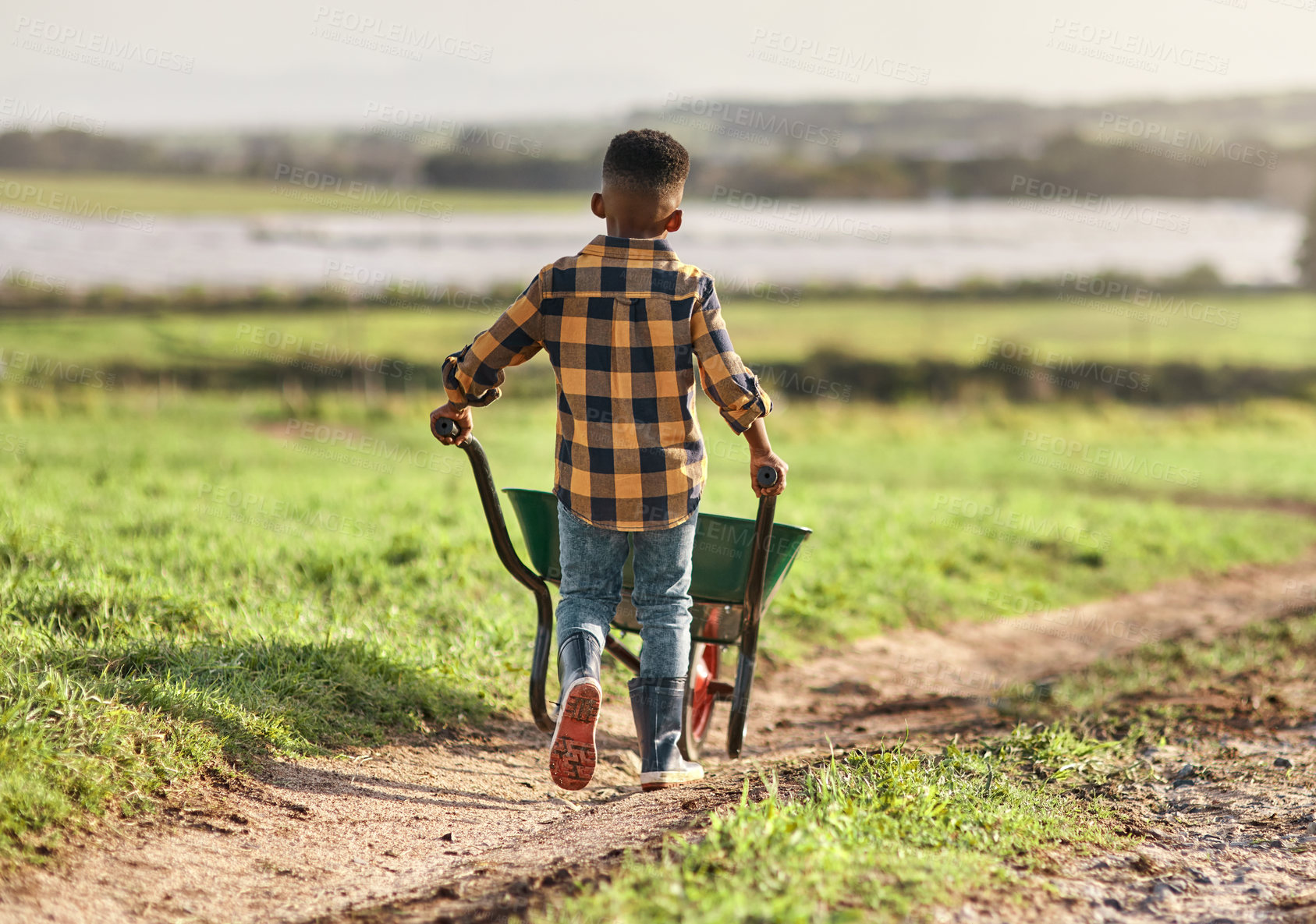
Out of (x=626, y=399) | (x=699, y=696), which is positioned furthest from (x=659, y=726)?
(x=626, y=399)

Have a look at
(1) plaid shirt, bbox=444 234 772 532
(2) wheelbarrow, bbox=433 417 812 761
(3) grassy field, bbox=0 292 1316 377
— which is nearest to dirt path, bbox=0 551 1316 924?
(2) wheelbarrow, bbox=433 417 812 761

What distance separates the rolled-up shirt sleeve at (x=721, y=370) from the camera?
2.80 metres

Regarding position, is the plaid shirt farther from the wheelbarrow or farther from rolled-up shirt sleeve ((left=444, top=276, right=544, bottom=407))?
the wheelbarrow

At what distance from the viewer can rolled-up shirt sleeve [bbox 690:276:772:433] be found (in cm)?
280

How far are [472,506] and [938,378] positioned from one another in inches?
847

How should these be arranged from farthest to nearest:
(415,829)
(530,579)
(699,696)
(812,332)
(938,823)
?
(812,332) → (699,696) → (530,579) → (415,829) → (938,823)

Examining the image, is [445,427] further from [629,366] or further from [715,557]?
[715,557]

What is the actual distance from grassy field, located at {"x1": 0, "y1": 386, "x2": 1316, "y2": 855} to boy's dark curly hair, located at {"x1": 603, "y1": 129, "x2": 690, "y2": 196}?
Answer: 6.53 feet

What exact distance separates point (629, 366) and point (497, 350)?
40 cm

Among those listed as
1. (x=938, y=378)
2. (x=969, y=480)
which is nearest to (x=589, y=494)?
(x=969, y=480)

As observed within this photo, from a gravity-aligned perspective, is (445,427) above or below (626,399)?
below

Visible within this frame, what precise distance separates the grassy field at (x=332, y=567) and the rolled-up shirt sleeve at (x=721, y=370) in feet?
5.54

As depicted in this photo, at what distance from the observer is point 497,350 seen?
2.94 m

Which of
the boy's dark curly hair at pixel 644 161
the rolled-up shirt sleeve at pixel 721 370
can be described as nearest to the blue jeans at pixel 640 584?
the rolled-up shirt sleeve at pixel 721 370
